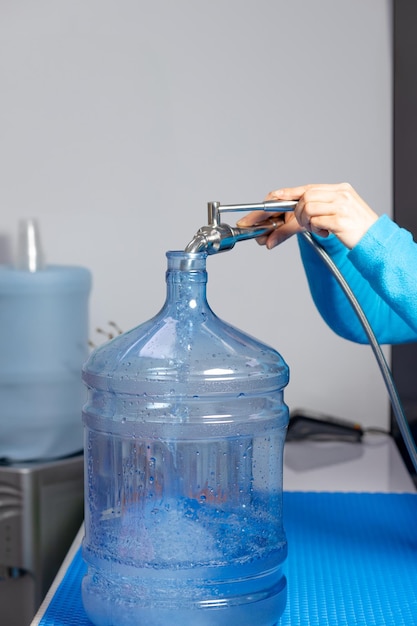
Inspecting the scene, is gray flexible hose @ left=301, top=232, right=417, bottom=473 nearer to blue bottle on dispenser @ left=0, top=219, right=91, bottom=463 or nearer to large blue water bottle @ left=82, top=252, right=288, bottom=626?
large blue water bottle @ left=82, top=252, right=288, bottom=626

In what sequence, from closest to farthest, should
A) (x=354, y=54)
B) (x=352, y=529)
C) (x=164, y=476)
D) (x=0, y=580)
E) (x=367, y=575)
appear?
(x=164, y=476) < (x=367, y=575) < (x=352, y=529) < (x=0, y=580) < (x=354, y=54)

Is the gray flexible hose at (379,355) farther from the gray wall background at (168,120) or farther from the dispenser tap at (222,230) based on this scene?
the gray wall background at (168,120)

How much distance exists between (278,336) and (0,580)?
0.91m

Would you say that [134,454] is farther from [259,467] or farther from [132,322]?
[132,322]

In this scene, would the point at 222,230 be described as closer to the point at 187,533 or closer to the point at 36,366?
the point at 187,533

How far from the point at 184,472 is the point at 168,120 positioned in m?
1.25

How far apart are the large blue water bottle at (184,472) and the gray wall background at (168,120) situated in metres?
1.06

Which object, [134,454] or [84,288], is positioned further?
[84,288]

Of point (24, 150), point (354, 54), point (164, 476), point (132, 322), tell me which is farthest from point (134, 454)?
point (354, 54)

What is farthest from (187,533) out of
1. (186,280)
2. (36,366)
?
(36,366)

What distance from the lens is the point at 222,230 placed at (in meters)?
1.11

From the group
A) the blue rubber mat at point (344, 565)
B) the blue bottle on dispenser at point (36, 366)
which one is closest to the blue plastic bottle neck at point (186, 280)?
the blue rubber mat at point (344, 565)

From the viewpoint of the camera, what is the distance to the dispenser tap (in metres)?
1.07

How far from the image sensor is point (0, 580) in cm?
171
